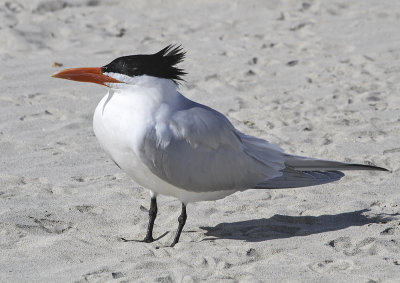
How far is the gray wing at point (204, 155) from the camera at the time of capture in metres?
4.17

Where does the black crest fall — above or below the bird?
above

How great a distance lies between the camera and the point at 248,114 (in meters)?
6.52

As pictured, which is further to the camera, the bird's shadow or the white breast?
the bird's shadow

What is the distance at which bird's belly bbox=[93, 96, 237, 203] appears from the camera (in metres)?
4.12

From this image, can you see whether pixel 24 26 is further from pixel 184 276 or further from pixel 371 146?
pixel 184 276

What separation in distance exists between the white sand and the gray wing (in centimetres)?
33

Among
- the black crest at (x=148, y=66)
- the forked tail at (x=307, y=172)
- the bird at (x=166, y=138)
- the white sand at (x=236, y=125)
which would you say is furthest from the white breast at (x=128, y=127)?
the forked tail at (x=307, y=172)

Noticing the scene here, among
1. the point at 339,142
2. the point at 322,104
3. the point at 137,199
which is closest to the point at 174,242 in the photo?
the point at 137,199

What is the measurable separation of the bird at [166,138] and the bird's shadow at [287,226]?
239 millimetres

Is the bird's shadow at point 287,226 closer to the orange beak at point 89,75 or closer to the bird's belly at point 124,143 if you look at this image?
the bird's belly at point 124,143

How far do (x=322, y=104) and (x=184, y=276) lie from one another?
128 inches

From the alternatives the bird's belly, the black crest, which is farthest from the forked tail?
the black crest

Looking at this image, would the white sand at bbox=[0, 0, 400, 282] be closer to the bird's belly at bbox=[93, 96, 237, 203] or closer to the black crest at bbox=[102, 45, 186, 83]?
the bird's belly at bbox=[93, 96, 237, 203]

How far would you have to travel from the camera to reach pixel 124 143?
13.6 feet
